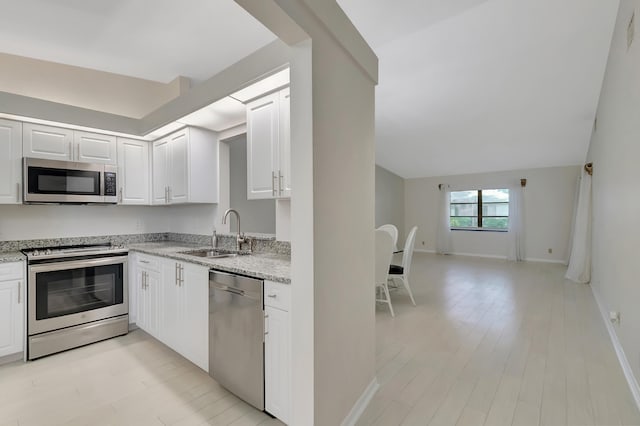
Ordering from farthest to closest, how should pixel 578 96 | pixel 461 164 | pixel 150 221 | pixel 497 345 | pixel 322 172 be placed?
pixel 461 164 → pixel 578 96 → pixel 150 221 → pixel 497 345 → pixel 322 172

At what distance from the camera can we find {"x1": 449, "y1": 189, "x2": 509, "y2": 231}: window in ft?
26.0

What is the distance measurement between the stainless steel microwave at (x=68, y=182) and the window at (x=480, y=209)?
328 inches

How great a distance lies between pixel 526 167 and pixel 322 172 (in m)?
7.87

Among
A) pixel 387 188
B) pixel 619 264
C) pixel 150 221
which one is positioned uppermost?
pixel 387 188

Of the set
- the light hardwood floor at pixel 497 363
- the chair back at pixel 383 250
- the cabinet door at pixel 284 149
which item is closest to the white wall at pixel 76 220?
the cabinet door at pixel 284 149

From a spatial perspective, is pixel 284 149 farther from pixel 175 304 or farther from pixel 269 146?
pixel 175 304

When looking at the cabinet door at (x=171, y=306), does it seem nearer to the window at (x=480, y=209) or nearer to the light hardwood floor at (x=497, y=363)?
the light hardwood floor at (x=497, y=363)

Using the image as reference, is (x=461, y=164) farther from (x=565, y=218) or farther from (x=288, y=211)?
(x=288, y=211)

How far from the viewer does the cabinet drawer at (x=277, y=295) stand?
1.56 m

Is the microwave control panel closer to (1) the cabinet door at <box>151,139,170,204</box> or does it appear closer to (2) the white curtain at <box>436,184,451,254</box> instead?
(1) the cabinet door at <box>151,139,170,204</box>

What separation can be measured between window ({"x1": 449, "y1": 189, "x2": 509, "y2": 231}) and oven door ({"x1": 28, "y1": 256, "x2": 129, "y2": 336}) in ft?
27.2

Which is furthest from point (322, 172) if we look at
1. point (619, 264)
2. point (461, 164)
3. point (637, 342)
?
point (461, 164)

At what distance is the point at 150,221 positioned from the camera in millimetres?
3830

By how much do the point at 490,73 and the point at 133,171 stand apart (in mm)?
4879
